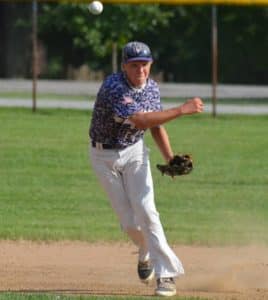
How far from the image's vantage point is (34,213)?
1205 cm

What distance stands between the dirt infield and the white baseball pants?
33 cm

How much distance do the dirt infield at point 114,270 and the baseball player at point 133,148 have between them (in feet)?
1.31

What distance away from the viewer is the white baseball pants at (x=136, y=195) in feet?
25.2

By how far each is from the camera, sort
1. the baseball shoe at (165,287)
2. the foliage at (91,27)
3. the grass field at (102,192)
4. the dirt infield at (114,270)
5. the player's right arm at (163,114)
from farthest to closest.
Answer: the foliage at (91,27) → the grass field at (102,192) → the dirt infield at (114,270) → the baseball shoe at (165,287) → the player's right arm at (163,114)

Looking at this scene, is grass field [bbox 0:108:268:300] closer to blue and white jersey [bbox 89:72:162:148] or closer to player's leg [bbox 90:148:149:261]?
player's leg [bbox 90:148:149:261]

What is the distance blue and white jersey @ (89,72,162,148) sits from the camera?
7484 mm

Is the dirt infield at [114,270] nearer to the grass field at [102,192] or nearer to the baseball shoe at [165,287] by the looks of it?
the baseball shoe at [165,287]

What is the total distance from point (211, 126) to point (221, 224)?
8554 millimetres

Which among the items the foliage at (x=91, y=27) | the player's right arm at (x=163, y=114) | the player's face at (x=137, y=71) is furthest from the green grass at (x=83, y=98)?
the player's right arm at (x=163, y=114)

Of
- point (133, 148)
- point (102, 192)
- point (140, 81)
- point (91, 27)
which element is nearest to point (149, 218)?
point (133, 148)

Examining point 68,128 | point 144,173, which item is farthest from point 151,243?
point 68,128

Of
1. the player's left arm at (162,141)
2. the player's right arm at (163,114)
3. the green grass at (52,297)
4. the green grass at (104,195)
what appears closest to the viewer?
the player's right arm at (163,114)

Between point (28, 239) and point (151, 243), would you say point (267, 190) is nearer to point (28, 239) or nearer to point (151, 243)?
point (28, 239)

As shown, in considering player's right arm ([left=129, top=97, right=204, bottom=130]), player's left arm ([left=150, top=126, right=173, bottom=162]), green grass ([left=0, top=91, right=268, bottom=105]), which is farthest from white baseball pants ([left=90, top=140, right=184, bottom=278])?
green grass ([left=0, top=91, right=268, bottom=105])
